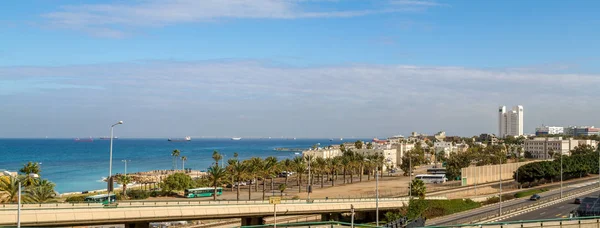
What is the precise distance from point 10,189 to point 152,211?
15.3 metres

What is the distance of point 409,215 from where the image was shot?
7469 centimetres

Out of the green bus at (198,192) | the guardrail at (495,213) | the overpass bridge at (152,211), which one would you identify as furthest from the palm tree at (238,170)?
the guardrail at (495,213)

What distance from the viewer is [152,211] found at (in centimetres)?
5400

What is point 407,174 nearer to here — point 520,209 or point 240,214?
point 520,209

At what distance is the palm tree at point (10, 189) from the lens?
57531mm

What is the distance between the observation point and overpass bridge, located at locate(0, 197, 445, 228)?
48.2 m

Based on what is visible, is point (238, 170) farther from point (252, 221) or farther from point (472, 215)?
point (472, 215)

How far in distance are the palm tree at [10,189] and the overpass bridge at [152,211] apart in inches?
327

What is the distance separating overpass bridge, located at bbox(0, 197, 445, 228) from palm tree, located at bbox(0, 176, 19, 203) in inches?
327

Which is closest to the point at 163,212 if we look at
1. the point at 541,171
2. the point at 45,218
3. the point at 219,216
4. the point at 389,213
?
the point at 219,216

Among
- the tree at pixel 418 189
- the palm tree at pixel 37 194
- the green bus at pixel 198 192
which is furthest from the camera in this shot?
the green bus at pixel 198 192

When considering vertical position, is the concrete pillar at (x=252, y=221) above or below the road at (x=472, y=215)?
above

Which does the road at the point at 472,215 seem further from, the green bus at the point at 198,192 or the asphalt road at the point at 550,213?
the green bus at the point at 198,192

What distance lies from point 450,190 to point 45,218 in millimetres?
77439
